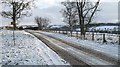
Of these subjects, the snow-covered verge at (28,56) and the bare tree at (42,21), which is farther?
the bare tree at (42,21)

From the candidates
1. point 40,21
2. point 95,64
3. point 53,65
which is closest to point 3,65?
point 53,65

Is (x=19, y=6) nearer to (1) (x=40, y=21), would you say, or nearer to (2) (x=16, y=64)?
(2) (x=16, y=64)

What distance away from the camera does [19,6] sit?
76.3 m

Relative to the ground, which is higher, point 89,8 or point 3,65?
point 89,8

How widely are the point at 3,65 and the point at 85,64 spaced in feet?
13.5

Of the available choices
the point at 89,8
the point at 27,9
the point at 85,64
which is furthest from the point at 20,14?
the point at 85,64

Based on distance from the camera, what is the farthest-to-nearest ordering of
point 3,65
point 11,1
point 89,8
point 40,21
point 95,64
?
point 40,21 → point 11,1 → point 89,8 → point 95,64 → point 3,65

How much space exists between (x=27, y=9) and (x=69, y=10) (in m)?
11.0

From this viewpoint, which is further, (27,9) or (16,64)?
(27,9)

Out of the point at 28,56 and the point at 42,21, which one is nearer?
the point at 28,56

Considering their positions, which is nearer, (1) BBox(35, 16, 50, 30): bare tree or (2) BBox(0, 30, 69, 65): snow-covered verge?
(2) BBox(0, 30, 69, 65): snow-covered verge

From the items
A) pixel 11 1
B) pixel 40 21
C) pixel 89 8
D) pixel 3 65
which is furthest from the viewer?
pixel 40 21

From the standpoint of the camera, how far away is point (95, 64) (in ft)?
48.9

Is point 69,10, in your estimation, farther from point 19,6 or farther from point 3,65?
point 3,65
